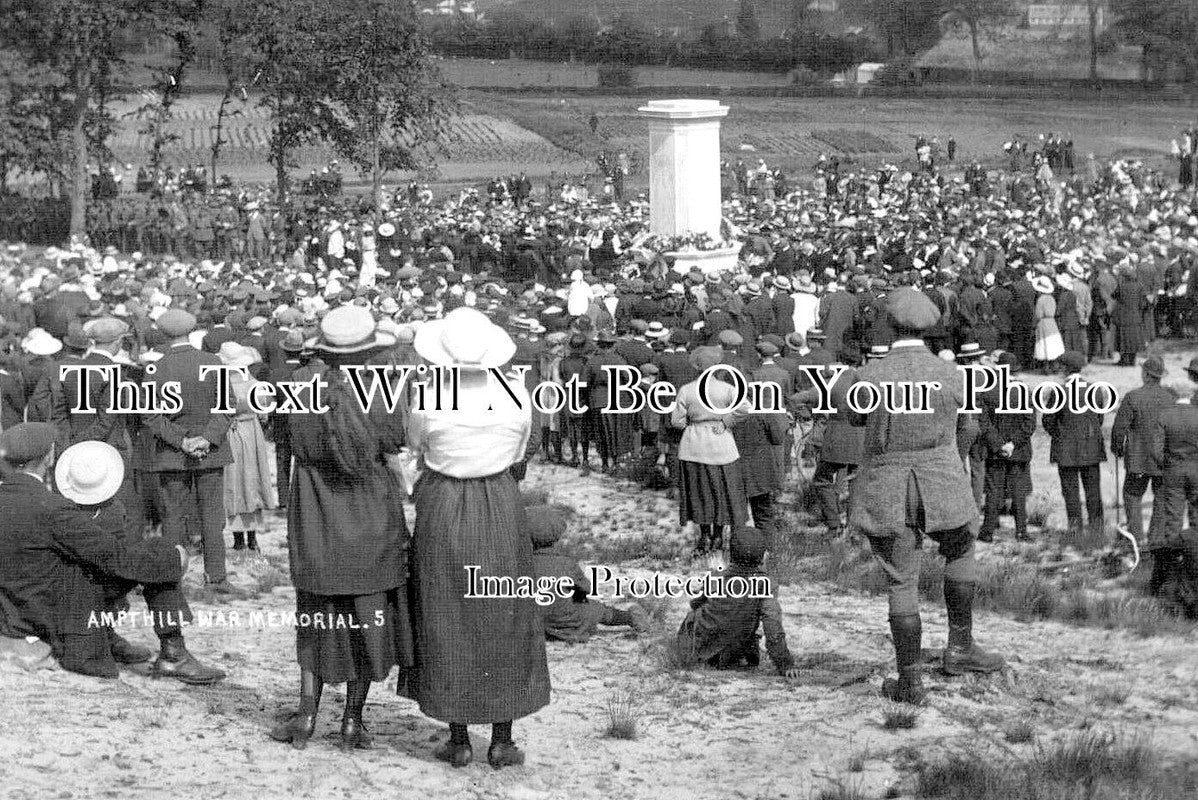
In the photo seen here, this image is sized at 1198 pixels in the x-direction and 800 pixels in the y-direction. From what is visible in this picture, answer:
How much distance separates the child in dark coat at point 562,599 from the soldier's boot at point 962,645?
83.2 inches

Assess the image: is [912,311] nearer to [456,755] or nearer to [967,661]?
[967,661]

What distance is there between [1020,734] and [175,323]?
5.25 meters

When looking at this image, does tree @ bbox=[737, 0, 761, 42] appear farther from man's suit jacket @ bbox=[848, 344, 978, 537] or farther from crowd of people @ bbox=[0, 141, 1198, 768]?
man's suit jacket @ bbox=[848, 344, 978, 537]

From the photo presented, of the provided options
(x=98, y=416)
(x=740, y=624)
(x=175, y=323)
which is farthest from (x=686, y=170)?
(x=740, y=624)

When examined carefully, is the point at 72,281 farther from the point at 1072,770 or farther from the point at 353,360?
the point at 1072,770

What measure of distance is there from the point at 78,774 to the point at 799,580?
225 inches

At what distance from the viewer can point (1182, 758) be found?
693 cm

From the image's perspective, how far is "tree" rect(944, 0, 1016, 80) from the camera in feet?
187

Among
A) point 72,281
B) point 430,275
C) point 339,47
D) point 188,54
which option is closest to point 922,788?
point 72,281

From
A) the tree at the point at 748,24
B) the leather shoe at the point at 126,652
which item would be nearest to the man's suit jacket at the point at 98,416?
the leather shoe at the point at 126,652

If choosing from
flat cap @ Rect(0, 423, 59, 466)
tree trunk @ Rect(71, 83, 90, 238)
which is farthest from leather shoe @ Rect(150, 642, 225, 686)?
tree trunk @ Rect(71, 83, 90, 238)

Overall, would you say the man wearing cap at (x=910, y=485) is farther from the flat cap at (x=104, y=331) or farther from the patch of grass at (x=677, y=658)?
the flat cap at (x=104, y=331)

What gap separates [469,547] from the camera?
664 cm

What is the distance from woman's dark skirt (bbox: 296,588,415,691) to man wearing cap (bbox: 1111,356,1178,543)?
5.99 m
